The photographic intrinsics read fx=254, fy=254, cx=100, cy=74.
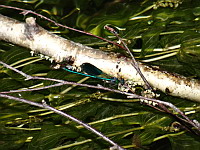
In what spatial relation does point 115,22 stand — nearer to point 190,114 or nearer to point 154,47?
point 154,47

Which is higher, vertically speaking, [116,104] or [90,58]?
[90,58]

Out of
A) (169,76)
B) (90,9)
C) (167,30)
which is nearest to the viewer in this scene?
(169,76)

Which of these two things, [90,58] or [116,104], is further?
[116,104]

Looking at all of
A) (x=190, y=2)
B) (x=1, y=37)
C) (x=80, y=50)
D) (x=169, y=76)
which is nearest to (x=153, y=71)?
(x=169, y=76)
